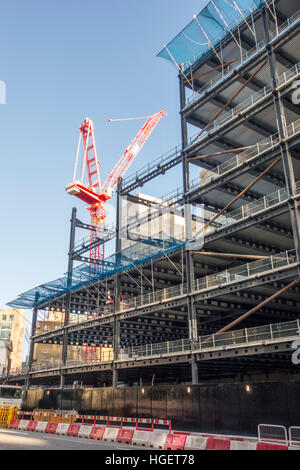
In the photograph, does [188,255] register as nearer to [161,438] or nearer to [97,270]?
[97,270]

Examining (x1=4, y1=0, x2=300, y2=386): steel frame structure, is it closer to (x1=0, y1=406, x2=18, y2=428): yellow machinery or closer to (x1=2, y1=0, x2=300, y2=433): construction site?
(x1=2, y1=0, x2=300, y2=433): construction site

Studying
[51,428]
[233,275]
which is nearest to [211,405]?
[51,428]

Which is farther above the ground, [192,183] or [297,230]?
[192,183]

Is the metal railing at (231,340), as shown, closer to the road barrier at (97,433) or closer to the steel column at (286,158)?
the steel column at (286,158)

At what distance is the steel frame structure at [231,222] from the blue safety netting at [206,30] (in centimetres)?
81

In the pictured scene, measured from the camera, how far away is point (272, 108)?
106 ft

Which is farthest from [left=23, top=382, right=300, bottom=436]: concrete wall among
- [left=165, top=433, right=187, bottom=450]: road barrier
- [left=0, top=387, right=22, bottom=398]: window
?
[left=0, top=387, right=22, bottom=398]: window

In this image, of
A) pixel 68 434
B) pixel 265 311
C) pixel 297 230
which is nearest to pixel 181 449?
pixel 68 434

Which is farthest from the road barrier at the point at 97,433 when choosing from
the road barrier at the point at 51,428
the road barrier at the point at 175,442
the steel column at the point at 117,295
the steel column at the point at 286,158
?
the steel column at the point at 117,295

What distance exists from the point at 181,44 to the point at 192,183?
1428cm

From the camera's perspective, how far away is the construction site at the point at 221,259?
81.6 ft

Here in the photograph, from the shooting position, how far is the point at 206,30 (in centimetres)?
3700

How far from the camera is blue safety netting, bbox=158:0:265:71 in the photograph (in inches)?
1346
